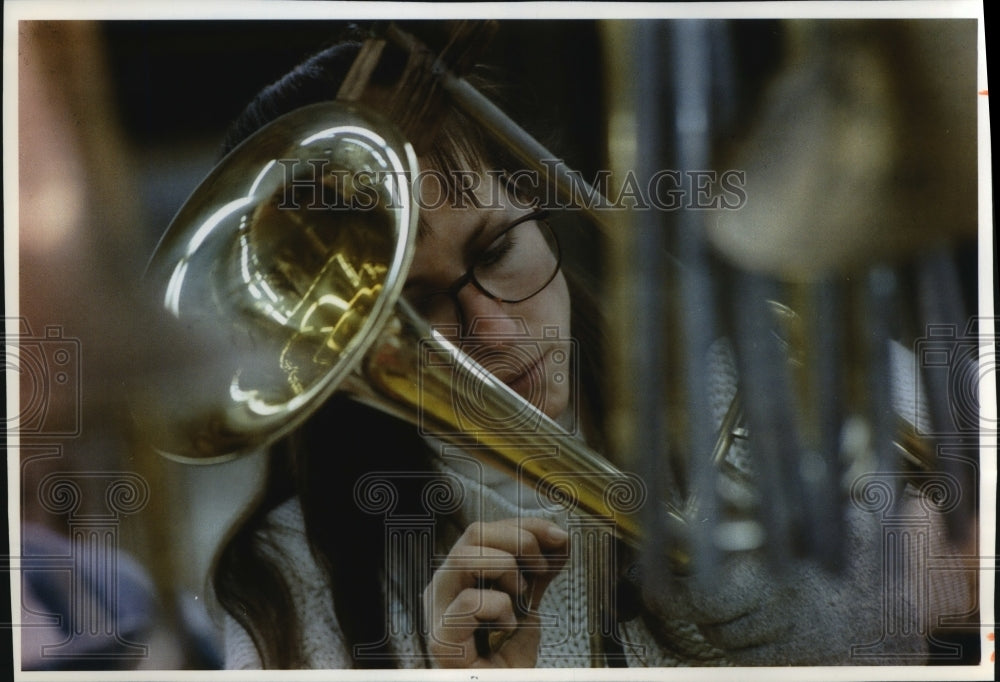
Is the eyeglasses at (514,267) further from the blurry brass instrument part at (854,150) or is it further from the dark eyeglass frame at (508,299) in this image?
the blurry brass instrument part at (854,150)

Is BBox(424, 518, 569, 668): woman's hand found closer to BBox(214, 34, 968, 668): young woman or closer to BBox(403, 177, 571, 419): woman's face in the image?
BBox(214, 34, 968, 668): young woman

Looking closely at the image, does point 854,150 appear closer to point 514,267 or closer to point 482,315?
point 514,267

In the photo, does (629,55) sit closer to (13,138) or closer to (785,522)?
(785,522)

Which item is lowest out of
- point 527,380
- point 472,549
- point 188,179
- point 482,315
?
point 472,549

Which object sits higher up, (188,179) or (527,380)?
(188,179)

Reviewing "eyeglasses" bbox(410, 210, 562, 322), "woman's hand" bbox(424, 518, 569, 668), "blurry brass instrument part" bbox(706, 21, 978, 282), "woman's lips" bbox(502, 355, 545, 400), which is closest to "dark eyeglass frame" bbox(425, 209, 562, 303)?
"eyeglasses" bbox(410, 210, 562, 322)

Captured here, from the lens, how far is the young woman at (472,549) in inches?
80.4

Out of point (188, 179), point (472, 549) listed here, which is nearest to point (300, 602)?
point (472, 549)

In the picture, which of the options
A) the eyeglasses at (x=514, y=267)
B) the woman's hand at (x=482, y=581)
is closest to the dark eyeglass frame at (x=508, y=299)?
the eyeglasses at (x=514, y=267)

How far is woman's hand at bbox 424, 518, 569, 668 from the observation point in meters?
2.06

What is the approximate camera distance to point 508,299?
2045 mm

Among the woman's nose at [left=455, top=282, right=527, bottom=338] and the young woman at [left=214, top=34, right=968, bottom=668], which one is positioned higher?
the woman's nose at [left=455, top=282, right=527, bottom=338]

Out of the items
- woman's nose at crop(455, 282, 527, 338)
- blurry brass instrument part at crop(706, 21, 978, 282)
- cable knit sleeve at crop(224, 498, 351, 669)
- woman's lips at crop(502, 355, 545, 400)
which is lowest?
cable knit sleeve at crop(224, 498, 351, 669)

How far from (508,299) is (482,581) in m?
0.69
